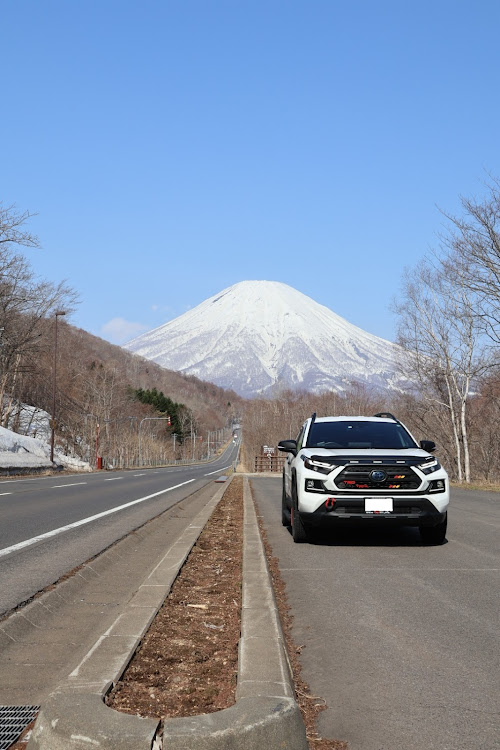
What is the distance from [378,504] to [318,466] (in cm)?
87

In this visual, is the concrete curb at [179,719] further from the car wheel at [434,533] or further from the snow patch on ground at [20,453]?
the snow patch on ground at [20,453]

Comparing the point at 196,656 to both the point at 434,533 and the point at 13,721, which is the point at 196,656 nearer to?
the point at 13,721

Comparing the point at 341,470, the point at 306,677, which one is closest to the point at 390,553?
the point at 341,470

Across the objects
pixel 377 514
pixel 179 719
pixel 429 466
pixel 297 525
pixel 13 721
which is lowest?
pixel 13 721

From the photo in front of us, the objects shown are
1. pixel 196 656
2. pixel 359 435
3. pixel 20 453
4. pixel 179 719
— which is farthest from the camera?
pixel 20 453

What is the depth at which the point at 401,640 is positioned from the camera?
5.26 m

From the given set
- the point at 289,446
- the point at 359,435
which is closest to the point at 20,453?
the point at 289,446

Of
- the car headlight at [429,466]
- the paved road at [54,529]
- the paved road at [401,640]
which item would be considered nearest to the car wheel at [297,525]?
the paved road at [401,640]

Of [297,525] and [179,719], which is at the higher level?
[297,525]

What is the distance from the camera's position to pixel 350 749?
3365 mm

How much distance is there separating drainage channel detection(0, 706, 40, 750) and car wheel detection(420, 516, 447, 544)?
6974mm

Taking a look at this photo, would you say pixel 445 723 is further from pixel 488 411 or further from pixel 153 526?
pixel 488 411

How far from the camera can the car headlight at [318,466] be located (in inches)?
383

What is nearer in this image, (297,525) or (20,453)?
(297,525)
